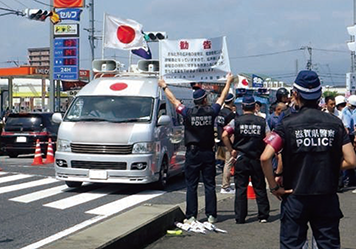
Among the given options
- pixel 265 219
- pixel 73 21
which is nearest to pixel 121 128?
pixel 265 219

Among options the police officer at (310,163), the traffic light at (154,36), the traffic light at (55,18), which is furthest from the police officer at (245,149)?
the traffic light at (55,18)

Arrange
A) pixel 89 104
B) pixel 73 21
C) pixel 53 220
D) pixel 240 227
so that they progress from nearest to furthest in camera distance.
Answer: pixel 240 227, pixel 53 220, pixel 89 104, pixel 73 21

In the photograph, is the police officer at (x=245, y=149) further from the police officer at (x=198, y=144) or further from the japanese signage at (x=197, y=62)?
the japanese signage at (x=197, y=62)

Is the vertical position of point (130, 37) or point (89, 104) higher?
point (130, 37)

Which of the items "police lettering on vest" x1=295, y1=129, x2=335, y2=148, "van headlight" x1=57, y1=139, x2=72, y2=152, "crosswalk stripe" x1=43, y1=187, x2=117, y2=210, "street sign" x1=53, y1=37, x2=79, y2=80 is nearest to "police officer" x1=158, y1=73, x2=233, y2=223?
"crosswalk stripe" x1=43, y1=187, x2=117, y2=210

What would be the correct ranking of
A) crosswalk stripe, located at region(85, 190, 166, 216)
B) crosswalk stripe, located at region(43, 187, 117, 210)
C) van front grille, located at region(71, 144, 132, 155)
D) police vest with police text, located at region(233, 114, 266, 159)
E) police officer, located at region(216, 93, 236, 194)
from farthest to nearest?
police officer, located at region(216, 93, 236, 194), van front grille, located at region(71, 144, 132, 155), crosswalk stripe, located at region(43, 187, 117, 210), crosswalk stripe, located at region(85, 190, 166, 216), police vest with police text, located at region(233, 114, 266, 159)

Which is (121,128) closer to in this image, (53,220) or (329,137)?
(53,220)

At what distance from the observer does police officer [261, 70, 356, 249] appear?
4.86 meters

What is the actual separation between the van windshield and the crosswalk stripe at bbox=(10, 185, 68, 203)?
4.87 feet

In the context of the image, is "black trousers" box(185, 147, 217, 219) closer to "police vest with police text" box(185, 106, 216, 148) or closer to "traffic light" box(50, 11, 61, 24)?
"police vest with police text" box(185, 106, 216, 148)

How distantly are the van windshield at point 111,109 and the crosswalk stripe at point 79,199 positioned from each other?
147 centimetres

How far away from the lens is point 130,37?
1546 centimetres

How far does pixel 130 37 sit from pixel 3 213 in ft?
21.8

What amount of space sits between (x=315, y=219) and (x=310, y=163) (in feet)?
1.49
